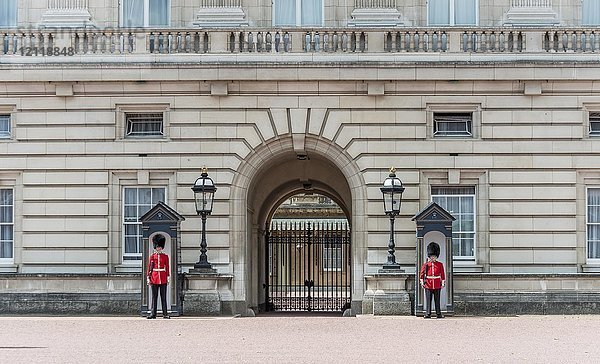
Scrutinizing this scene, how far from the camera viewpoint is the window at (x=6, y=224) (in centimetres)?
3319

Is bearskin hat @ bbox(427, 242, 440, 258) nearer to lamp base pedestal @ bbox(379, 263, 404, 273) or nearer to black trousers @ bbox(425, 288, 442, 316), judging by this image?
lamp base pedestal @ bbox(379, 263, 404, 273)

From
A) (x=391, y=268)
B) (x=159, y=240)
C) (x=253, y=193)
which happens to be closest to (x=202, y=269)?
(x=159, y=240)

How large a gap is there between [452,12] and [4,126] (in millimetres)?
10495

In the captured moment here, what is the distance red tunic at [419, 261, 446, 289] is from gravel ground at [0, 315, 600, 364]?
807 millimetres

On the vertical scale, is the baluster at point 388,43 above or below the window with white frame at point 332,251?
above

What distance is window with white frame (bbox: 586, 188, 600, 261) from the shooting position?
107ft

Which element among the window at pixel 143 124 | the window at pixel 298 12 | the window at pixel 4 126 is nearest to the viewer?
the window at pixel 143 124

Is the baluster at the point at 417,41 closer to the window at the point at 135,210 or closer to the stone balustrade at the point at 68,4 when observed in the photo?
the window at the point at 135,210

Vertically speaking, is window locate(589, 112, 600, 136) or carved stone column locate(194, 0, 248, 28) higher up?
carved stone column locate(194, 0, 248, 28)

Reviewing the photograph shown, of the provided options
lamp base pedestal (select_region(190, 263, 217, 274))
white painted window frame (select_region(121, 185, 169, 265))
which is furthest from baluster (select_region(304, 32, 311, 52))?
lamp base pedestal (select_region(190, 263, 217, 274))

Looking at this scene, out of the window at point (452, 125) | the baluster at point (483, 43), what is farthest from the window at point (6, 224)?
the baluster at point (483, 43)

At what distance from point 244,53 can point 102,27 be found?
3420mm

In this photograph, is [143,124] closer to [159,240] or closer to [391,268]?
[159,240]

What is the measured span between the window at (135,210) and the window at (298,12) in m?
4.79
